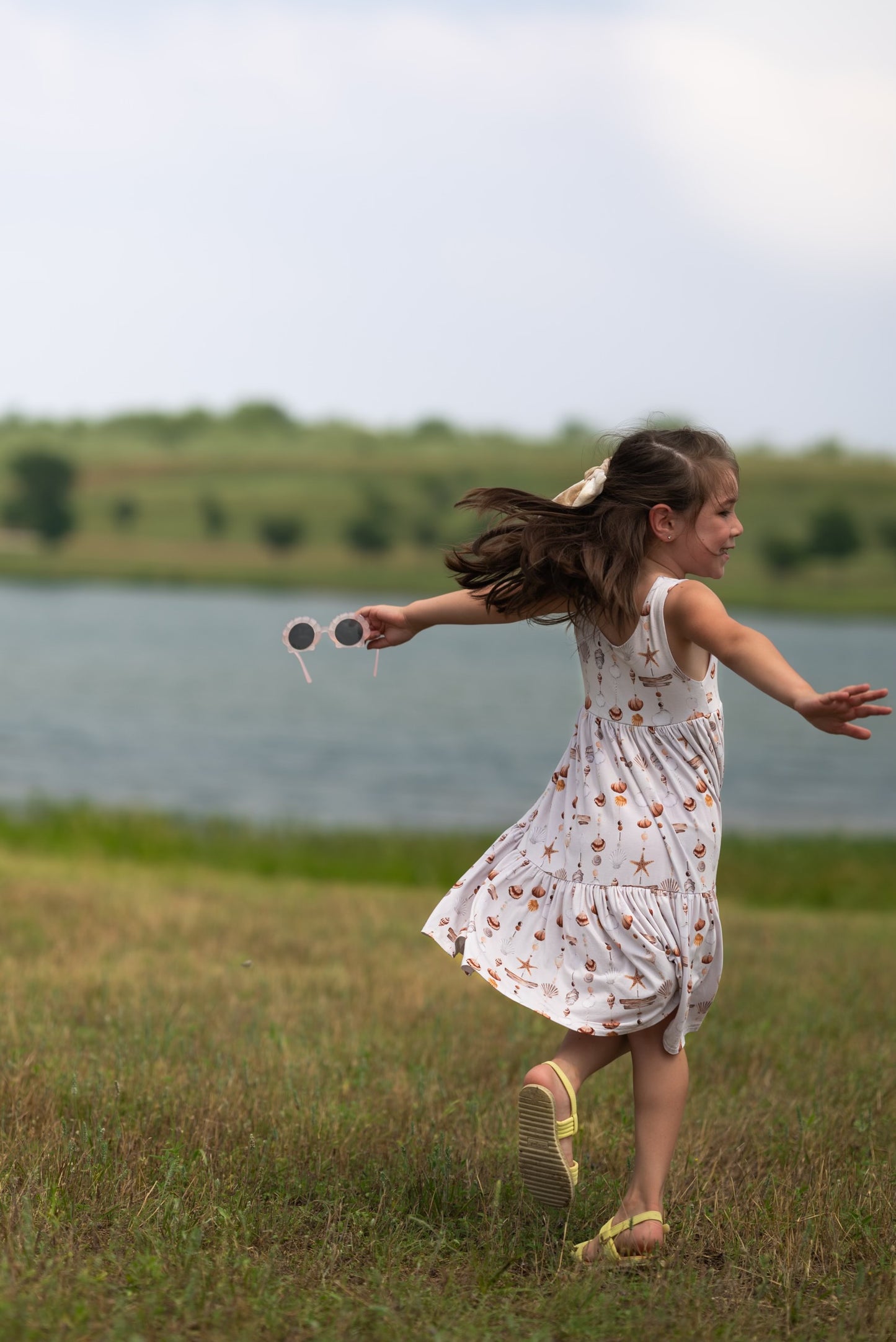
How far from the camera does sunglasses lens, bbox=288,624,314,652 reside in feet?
11.6

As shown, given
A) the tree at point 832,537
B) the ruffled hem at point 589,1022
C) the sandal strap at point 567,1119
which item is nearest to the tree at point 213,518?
the tree at point 832,537

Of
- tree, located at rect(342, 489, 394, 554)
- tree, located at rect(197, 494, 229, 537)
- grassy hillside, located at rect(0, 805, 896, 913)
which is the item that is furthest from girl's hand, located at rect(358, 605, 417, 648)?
tree, located at rect(197, 494, 229, 537)

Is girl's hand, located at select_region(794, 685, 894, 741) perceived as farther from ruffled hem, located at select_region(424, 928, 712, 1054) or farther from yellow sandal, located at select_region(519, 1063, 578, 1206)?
yellow sandal, located at select_region(519, 1063, 578, 1206)

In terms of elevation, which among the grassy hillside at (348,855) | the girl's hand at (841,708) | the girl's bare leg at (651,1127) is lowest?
the grassy hillside at (348,855)

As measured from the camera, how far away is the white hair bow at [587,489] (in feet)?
11.5

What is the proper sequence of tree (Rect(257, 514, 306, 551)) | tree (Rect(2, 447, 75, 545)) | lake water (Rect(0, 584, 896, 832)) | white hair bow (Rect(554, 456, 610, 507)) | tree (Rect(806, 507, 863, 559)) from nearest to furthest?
white hair bow (Rect(554, 456, 610, 507)), lake water (Rect(0, 584, 896, 832)), tree (Rect(806, 507, 863, 559)), tree (Rect(257, 514, 306, 551)), tree (Rect(2, 447, 75, 545))

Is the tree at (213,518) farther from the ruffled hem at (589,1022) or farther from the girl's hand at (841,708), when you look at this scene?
the girl's hand at (841,708)

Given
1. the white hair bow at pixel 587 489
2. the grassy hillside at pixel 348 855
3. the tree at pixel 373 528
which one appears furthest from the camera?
the tree at pixel 373 528

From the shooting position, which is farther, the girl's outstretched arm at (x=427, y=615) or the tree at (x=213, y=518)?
the tree at (x=213, y=518)

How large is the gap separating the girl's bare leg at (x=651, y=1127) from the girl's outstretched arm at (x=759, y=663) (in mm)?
887

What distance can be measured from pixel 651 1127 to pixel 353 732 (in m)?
28.1

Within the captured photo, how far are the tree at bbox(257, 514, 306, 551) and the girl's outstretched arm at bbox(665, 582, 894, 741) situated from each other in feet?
259

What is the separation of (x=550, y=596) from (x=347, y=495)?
3336 inches

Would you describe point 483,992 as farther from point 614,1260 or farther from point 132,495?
point 132,495
